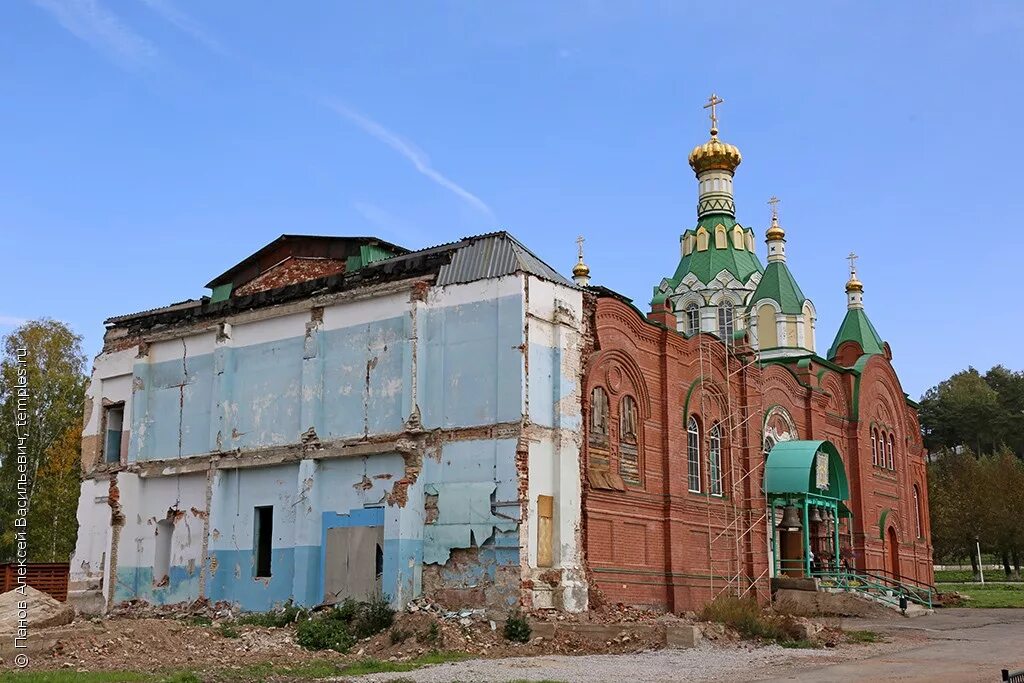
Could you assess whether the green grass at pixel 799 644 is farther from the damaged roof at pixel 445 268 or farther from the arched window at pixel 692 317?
the arched window at pixel 692 317

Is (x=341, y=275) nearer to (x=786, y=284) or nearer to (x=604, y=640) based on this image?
(x=604, y=640)

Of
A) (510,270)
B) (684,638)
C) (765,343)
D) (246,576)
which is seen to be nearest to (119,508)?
(246,576)

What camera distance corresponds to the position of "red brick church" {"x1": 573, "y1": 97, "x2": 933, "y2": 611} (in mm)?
21547

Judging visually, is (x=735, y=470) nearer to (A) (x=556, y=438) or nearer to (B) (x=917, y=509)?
(A) (x=556, y=438)

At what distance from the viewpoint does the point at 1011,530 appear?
54.2 m

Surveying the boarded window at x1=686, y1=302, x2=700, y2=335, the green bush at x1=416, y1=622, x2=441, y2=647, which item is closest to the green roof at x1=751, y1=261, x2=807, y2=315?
the boarded window at x1=686, y1=302, x2=700, y2=335

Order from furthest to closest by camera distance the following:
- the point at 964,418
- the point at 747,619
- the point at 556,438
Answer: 1. the point at 964,418
2. the point at 556,438
3. the point at 747,619

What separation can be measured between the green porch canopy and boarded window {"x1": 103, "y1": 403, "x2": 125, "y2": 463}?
1577 centimetres

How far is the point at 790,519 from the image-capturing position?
27.5 m

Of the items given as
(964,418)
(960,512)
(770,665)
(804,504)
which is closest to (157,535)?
(770,665)

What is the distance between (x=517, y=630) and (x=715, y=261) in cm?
2529

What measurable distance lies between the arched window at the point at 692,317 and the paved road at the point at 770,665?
2028cm

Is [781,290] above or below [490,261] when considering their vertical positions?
above

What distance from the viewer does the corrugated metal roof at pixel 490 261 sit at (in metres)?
20.0
